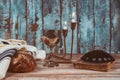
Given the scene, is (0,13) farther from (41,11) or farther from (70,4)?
(70,4)

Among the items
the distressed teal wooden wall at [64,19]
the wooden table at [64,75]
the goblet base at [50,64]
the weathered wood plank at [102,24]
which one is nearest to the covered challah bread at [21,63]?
the wooden table at [64,75]

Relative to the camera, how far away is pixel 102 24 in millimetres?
1942

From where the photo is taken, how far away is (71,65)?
1.39m

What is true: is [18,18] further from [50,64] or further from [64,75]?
Answer: [64,75]

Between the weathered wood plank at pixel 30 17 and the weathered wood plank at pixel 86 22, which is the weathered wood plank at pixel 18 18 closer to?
the weathered wood plank at pixel 30 17

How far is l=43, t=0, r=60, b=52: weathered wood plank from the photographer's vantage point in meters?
1.92

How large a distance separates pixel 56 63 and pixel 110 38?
2.18 ft

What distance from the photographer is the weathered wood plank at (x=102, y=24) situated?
6.34ft

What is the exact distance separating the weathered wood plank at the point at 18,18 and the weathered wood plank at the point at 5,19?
26 mm

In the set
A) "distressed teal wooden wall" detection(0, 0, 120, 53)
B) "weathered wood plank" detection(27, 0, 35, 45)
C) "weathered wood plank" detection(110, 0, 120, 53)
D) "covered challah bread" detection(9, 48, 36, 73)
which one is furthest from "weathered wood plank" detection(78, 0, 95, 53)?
"covered challah bread" detection(9, 48, 36, 73)

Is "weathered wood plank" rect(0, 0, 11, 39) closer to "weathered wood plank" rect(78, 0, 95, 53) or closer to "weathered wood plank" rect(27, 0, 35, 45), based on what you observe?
"weathered wood plank" rect(27, 0, 35, 45)

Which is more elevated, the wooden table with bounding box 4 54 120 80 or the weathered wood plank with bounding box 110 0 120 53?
the weathered wood plank with bounding box 110 0 120 53

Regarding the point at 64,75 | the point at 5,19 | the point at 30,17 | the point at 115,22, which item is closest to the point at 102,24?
the point at 115,22

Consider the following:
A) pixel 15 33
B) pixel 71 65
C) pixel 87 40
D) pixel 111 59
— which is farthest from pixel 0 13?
pixel 111 59
